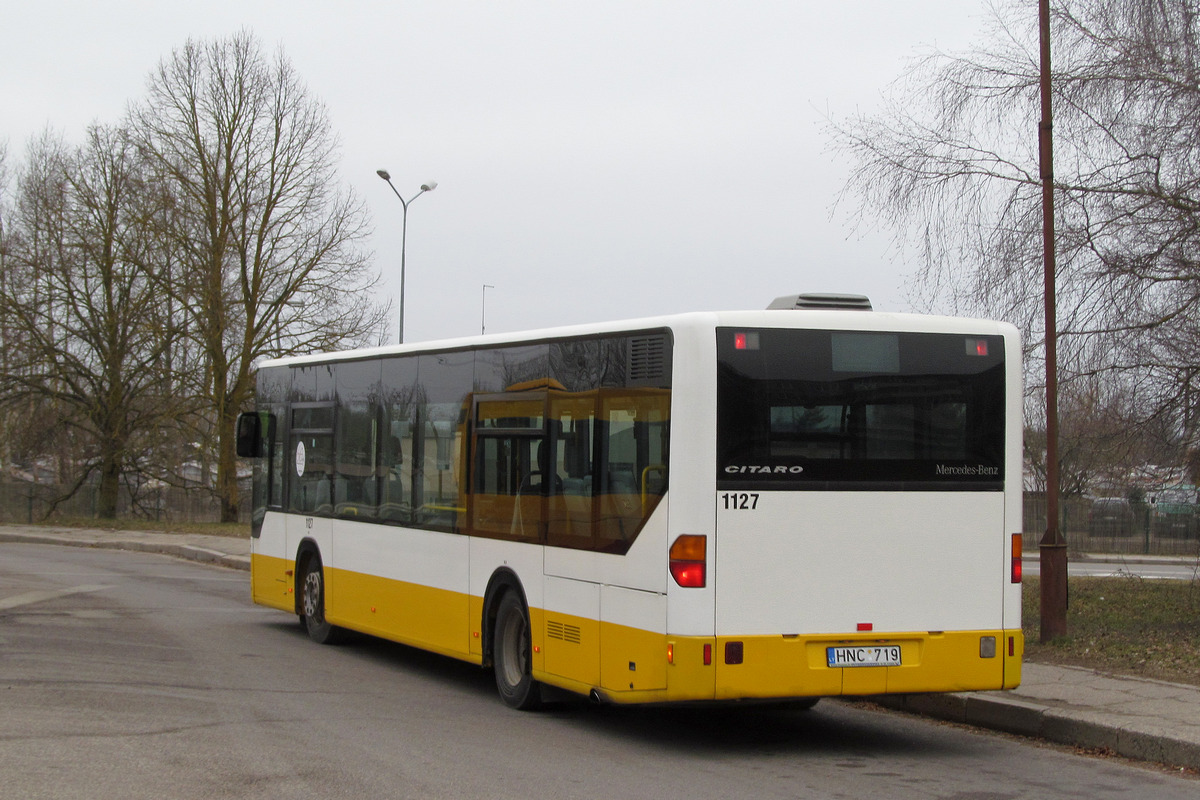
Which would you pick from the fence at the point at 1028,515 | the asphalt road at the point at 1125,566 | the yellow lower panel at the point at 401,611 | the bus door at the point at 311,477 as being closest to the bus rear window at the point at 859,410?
the yellow lower panel at the point at 401,611

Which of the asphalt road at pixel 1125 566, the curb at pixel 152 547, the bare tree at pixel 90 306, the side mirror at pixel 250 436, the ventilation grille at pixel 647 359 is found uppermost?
the bare tree at pixel 90 306

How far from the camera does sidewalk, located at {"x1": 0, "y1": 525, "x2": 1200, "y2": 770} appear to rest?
8570 mm

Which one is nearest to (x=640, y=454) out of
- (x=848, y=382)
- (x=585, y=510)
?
(x=585, y=510)

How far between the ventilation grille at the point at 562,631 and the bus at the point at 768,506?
0.02 meters

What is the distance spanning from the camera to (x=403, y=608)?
12.4 meters

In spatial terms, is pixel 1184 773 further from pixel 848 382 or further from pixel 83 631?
pixel 83 631

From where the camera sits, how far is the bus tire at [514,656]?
1020cm

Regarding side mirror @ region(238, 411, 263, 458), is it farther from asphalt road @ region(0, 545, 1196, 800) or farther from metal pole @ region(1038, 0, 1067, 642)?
metal pole @ region(1038, 0, 1067, 642)

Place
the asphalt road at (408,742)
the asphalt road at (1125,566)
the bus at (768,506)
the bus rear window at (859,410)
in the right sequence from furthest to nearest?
the asphalt road at (1125,566)
the bus rear window at (859,410)
the bus at (768,506)
the asphalt road at (408,742)

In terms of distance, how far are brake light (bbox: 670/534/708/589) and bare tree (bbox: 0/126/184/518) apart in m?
33.0

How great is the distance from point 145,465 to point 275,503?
28400 millimetres

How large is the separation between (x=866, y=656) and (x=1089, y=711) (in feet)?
6.34

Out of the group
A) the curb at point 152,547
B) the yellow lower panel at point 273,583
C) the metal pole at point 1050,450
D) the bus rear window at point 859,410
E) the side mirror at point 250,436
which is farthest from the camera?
the curb at point 152,547

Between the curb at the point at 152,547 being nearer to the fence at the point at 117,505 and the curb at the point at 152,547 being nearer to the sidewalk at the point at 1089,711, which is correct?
the fence at the point at 117,505
